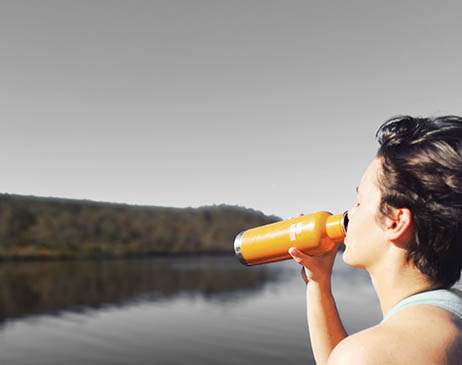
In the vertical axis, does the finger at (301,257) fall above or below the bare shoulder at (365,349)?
above

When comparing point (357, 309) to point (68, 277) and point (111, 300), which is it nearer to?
point (111, 300)

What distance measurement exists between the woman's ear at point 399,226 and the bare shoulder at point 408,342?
237 millimetres

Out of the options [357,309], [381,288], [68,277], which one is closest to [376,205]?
[381,288]

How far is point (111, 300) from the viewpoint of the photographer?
34.2m

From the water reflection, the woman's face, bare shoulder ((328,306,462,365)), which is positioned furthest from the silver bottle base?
the water reflection

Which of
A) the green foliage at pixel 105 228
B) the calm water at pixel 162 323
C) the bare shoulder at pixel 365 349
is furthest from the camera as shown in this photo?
the green foliage at pixel 105 228

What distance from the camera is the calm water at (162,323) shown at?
17688 millimetres

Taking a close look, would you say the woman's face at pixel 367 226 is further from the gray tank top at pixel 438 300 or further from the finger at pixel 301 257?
the finger at pixel 301 257

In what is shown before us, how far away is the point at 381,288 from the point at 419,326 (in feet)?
0.91

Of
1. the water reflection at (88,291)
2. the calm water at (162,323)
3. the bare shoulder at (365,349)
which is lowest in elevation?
the calm water at (162,323)

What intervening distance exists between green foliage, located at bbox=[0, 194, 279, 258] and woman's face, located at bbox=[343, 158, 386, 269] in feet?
278

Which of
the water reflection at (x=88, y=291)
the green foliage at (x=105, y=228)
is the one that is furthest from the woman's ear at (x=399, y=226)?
the green foliage at (x=105, y=228)

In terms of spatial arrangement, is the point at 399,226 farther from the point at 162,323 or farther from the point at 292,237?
the point at 162,323

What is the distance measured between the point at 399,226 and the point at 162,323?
79.8 ft
